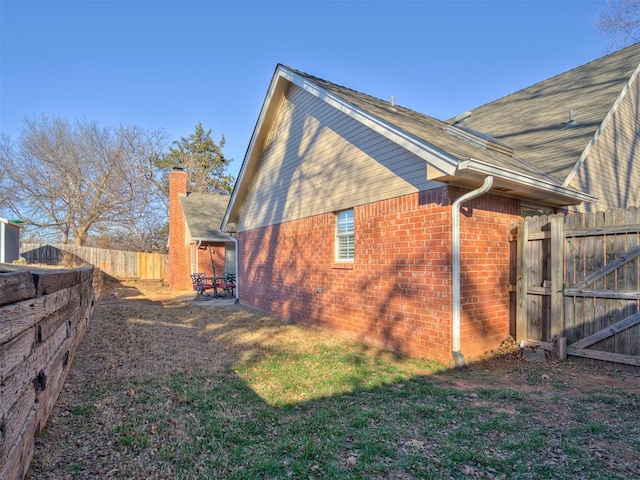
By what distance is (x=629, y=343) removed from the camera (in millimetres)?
5180

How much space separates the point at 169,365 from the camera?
5754mm

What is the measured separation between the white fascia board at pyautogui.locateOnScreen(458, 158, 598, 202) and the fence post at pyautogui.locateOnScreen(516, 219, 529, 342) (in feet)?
2.27


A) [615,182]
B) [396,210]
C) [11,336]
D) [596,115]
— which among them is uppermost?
[596,115]

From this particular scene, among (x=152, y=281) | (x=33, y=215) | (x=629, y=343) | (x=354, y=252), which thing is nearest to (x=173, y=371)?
(x=354, y=252)

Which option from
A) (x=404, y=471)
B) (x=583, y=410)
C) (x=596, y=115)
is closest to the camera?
(x=404, y=471)

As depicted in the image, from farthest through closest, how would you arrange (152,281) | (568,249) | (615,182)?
1. (152,281)
2. (615,182)
3. (568,249)

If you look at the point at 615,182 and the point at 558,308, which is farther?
the point at 615,182

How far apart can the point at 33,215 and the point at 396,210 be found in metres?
30.4

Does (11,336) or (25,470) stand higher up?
(11,336)

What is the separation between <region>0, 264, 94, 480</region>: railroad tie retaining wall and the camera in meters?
2.08

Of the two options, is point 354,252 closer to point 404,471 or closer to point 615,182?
point 404,471

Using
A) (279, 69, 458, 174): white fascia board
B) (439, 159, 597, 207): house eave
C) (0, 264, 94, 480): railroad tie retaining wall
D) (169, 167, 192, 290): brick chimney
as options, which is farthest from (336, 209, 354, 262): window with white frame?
(169, 167, 192, 290): brick chimney

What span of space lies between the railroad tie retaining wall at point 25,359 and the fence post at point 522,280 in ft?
21.7

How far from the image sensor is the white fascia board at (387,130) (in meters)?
5.46
